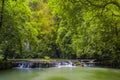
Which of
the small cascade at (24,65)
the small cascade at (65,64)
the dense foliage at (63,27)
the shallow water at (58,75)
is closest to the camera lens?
the dense foliage at (63,27)

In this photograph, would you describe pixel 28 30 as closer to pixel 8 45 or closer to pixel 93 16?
pixel 8 45

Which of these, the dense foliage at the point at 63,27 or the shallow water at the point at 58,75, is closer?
the dense foliage at the point at 63,27

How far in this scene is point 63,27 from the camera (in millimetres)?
21969

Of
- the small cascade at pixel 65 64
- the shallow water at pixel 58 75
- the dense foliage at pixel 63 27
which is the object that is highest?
the dense foliage at pixel 63 27

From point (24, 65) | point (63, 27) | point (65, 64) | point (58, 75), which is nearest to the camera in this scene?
point (58, 75)

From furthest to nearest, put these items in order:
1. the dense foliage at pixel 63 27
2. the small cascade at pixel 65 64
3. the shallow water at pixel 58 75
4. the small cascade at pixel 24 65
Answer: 1. the small cascade at pixel 65 64
2. the small cascade at pixel 24 65
3. the shallow water at pixel 58 75
4. the dense foliage at pixel 63 27

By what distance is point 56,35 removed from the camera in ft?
107

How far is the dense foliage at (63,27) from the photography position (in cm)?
942

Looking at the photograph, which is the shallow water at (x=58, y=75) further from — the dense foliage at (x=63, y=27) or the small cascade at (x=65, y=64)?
the small cascade at (x=65, y=64)

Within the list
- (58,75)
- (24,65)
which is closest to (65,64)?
(24,65)

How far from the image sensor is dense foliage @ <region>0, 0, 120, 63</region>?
9.42m

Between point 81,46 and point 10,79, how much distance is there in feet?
24.8

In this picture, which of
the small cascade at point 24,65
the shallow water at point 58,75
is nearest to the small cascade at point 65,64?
the small cascade at point 24,65

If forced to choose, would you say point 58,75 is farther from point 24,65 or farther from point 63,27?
point 63,27
